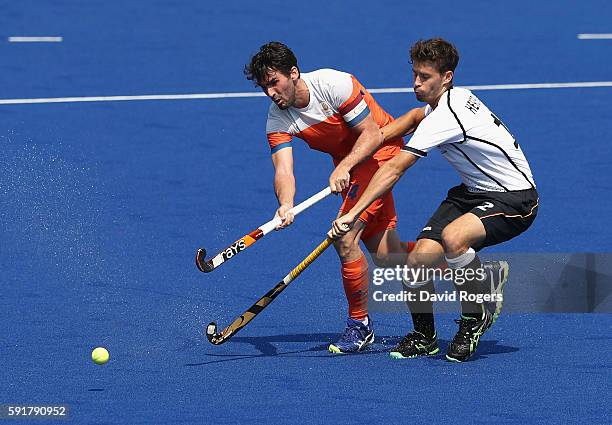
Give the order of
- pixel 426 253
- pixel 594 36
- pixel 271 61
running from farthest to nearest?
pixel 594 36 < pixel 271 61 < pixel 426 253

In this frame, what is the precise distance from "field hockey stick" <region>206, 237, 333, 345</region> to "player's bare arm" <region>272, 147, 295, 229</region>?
245 mm

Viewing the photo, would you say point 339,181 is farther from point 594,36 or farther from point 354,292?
point 594,36

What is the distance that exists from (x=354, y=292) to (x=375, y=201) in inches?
21.9

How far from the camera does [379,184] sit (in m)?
8.19

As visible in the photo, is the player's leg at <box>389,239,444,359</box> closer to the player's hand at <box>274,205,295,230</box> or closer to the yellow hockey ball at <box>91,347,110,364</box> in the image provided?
the player's hand at <box>274,205,295,230</box>

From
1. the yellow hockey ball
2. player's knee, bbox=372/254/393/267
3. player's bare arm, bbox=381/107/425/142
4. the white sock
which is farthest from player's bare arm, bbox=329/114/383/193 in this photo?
the yellow hockey ball

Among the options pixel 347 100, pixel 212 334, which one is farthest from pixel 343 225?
pixel 212 334

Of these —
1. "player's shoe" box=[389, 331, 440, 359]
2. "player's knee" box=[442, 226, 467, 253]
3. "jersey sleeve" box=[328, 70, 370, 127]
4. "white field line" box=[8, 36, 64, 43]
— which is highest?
"white field line" box=[8, 36, 64, 43]

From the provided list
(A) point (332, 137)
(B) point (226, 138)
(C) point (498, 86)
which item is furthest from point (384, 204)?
(C) point (498, 86)

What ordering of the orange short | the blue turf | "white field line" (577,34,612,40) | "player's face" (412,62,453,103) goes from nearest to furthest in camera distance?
1. the blue turf
2. "player's face" (412,62,453,103)
3. the orange short
4. "white field line" (577,34,612,40)

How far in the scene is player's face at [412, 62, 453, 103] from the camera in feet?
26.9

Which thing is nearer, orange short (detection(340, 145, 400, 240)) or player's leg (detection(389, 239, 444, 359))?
player's leg (detection(389, 239, 444, 359))

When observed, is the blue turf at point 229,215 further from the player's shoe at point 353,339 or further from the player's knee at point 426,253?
the player's knee at point 426,253

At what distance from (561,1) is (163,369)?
11.0m
